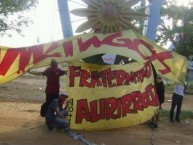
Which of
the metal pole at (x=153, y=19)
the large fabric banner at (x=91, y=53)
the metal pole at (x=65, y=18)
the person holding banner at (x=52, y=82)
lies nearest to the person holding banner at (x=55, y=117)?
the person holding banner at (x=52, y=82)

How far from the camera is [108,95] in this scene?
10633mm

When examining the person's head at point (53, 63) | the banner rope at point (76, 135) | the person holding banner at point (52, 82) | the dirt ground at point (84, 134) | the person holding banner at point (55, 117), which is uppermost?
the person's head at point (53, 63)

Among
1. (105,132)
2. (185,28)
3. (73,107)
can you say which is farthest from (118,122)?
(185,28)

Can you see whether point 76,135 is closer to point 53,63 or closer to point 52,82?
point 52,82

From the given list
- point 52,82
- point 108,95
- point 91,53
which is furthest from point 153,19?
point 52,82

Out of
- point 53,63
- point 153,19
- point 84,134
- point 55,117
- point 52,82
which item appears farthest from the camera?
point 153,19

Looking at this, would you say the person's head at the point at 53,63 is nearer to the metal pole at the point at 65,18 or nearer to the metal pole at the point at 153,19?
the metal pole at the point at 65,18

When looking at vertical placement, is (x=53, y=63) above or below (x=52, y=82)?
above

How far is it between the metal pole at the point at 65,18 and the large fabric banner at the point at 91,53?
3.23 ft

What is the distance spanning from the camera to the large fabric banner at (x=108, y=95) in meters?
10.4

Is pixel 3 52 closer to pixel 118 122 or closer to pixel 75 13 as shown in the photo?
pixel 75 13

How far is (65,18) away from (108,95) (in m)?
2.59

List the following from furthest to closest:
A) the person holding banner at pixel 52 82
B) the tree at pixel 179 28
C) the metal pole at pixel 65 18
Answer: the tree at pixel 179 28, the metal pole at pixel 65 18, the person holding banner at pixel 52 82

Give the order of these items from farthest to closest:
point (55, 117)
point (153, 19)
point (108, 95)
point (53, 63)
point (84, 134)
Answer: point (153, 19)
point (108, 95)
point (53, 63)
point (55, 117)
point (84, 134)
